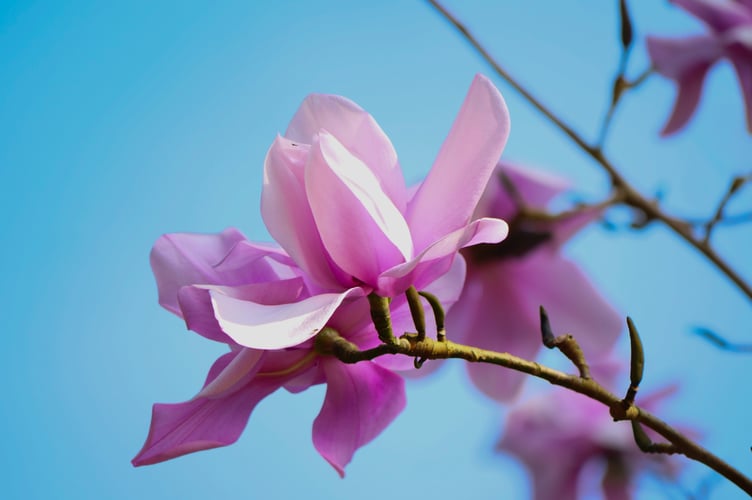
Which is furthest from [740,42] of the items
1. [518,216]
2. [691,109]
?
[518,216]

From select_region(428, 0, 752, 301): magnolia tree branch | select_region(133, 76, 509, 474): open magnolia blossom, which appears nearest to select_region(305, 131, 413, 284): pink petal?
select_region(133, 76, 509, 474): open magnolia blossom

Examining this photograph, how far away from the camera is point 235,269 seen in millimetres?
288

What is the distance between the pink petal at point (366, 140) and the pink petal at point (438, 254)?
27 mm

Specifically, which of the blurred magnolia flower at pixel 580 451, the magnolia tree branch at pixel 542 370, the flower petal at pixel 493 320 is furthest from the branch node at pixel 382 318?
the blurred magnolia flower at pixel 580 451

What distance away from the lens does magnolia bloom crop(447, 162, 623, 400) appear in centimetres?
54

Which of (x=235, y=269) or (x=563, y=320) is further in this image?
(x=563, y=320)

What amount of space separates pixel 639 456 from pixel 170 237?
1.79ft

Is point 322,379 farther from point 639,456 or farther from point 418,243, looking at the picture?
point 639,456

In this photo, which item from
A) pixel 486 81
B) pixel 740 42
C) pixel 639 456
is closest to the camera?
pixel 486 81

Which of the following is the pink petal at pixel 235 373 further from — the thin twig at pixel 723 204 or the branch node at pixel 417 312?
the thin twig at pixel 723 204

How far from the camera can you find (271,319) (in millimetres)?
238

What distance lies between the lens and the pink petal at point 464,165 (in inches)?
10.1

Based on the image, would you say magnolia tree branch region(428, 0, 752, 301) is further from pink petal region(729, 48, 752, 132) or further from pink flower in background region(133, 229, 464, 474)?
pink flower in background region(133, 229, 464, 474)

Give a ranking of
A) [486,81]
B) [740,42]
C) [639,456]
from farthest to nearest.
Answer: [639,456], [740,42], [486,81]
